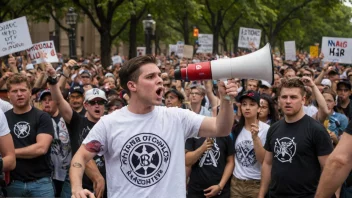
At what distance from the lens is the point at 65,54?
145 ft

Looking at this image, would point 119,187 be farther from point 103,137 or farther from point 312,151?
point 312,151

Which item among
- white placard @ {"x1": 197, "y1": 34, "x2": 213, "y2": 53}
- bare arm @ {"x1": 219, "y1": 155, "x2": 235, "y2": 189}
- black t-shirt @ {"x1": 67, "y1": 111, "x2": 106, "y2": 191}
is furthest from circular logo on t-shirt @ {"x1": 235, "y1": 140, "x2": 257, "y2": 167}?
white placard @ {"x1": 197, "y1": 34, "x2": 213, "y2": 53}

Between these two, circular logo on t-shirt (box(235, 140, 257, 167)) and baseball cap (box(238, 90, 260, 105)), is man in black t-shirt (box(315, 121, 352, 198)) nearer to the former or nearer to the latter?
circular logo on t-shirt (box(235, 140, 257, 167))

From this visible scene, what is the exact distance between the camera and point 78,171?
3906mm

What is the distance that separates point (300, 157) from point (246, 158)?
3.82 feet

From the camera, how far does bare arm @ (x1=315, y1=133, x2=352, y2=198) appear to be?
3709mm

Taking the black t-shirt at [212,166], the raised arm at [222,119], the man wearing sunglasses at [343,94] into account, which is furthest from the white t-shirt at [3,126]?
the man wearing sunglasses at [343,94]

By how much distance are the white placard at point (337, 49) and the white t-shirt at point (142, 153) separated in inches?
447

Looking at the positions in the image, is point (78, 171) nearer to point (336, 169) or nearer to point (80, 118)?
point (336, 169)

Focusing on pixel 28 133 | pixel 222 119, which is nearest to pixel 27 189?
pixel 28 133

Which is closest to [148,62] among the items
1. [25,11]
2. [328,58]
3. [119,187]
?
[119,187]

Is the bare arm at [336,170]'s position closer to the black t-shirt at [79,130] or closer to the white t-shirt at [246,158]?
the white t-shirt at [246,158]

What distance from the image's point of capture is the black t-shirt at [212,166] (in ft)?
21.8

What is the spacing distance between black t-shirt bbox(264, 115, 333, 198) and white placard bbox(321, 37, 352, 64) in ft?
31.4
